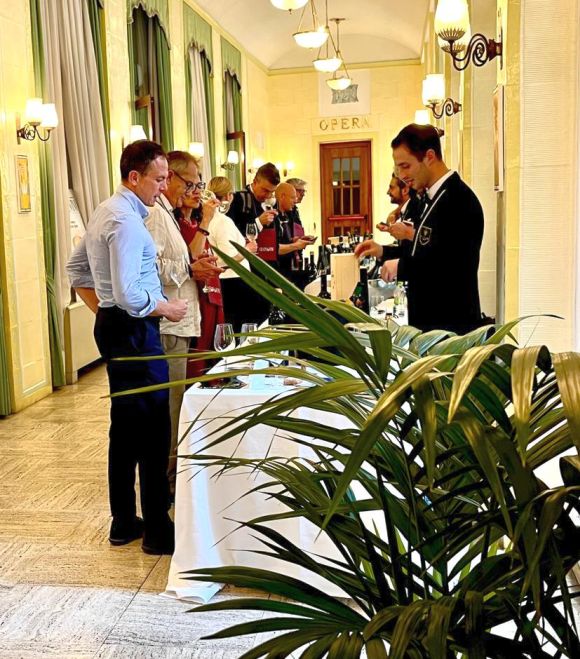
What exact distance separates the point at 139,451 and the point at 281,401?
2672mm

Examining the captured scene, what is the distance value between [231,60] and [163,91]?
450 centimetres

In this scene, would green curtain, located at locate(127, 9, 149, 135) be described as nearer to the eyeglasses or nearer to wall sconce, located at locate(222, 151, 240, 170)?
wall sconce, located at locate(222, 151, 240, 170)

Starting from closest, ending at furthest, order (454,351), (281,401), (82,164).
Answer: (281,401) < (454,351) < (82,164)

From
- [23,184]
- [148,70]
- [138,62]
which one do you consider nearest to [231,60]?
[148,70]

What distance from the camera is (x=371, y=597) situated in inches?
52.4

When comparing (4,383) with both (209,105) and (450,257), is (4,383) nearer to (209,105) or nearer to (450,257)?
(450,257)

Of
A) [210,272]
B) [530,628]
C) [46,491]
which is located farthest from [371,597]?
[46,491]

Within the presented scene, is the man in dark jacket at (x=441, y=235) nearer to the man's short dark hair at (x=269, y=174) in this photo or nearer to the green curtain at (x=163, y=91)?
the man's short dark hair at (x=269, y=174)

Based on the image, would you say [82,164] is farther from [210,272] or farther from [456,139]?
[210,272]

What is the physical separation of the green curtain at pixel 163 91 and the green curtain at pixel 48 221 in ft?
11.0

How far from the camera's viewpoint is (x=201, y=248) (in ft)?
14.9

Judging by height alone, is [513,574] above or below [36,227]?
below

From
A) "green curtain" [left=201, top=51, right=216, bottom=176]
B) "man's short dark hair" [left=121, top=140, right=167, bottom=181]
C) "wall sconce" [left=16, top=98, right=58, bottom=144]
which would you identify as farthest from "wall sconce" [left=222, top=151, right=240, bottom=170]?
"man's short dark hair" [left=121, top=140, right=167, bottom=181]

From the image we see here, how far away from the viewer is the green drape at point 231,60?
46.6 feet
